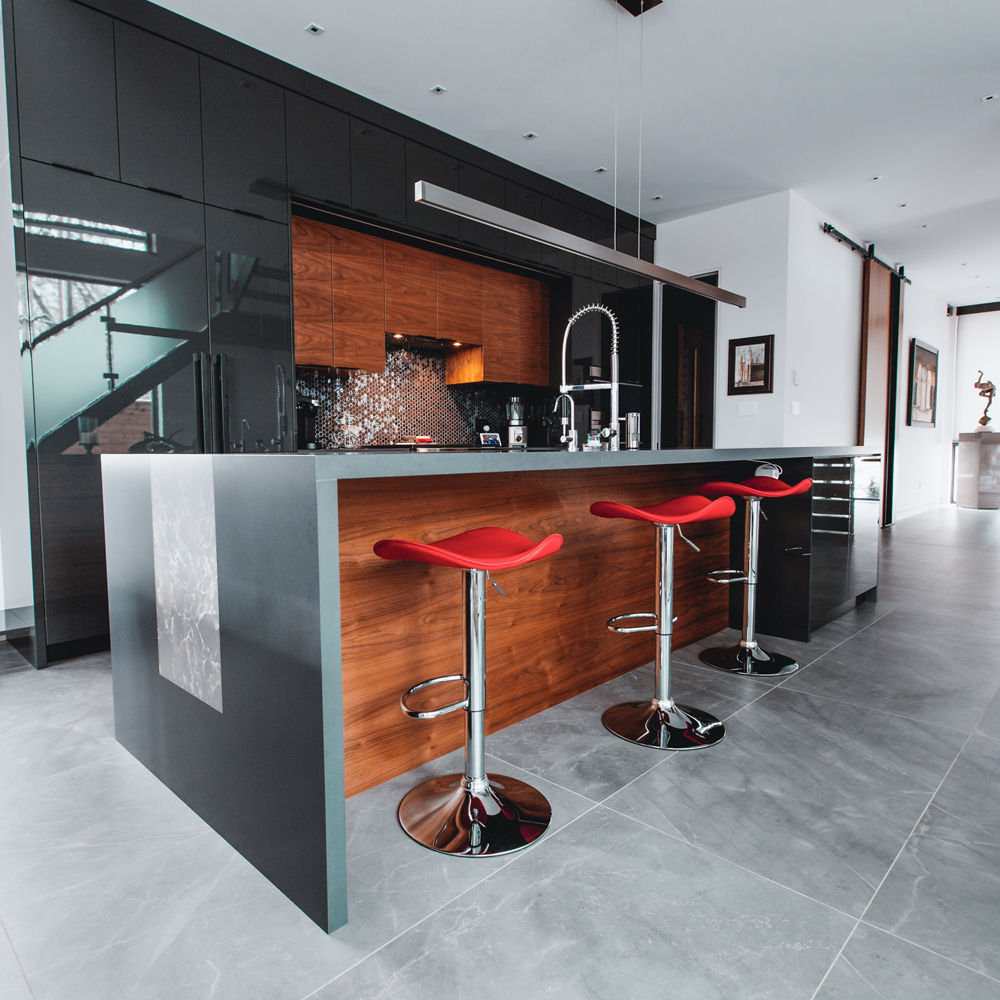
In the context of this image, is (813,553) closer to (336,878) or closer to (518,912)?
(518,912)

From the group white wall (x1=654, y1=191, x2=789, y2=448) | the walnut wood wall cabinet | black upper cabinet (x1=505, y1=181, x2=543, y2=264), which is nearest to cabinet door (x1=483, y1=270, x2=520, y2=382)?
the walnut wood wall cabinet

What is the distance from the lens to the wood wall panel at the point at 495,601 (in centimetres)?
171

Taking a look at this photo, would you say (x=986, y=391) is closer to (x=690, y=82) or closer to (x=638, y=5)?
(x=690, y=82)

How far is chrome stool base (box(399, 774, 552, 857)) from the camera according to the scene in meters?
1.50

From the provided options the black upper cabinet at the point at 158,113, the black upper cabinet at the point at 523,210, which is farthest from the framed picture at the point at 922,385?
the black upper cabinet at the point at 158,113

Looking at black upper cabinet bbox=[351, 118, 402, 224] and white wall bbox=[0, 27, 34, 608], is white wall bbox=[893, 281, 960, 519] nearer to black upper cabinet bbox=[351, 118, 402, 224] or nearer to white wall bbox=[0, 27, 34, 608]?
black upper cabinet bbox=[351, 118, 402, 224]

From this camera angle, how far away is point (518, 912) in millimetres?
1291

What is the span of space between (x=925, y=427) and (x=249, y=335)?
30.7 feet

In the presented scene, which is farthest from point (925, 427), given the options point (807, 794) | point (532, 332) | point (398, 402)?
point (807, 794)

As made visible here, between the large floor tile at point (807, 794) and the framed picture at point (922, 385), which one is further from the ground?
the framed picture at point (922, 385)

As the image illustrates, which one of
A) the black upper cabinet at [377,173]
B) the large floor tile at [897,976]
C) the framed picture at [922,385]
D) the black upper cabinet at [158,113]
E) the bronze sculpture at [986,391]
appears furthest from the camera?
the bronze sculpture at [986,391]

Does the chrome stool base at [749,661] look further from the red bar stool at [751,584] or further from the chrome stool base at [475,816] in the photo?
the chrome stool base at [475,816]

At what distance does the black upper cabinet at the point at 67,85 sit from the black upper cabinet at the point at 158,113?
1.8 inches

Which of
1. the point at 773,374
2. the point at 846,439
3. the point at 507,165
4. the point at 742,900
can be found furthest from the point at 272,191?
the point at 846,439
